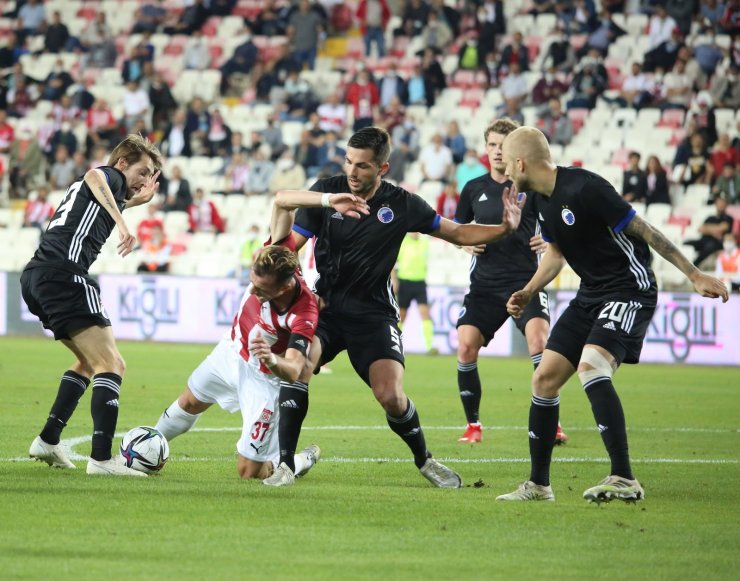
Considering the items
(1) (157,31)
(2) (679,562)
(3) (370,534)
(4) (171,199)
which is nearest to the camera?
(2) (679,562)

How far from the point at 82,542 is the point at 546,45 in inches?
928

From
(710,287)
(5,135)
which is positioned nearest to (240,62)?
(5,135)

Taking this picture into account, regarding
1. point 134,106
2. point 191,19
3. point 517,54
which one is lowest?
point 134,106

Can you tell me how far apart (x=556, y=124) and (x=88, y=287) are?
1822 cm

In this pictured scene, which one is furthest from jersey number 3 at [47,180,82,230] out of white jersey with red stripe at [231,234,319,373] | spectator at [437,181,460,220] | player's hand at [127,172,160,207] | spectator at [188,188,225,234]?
spectator at [188,188,225,234]

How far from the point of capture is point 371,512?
697 cm

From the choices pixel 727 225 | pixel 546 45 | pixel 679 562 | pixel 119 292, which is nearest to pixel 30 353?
pixel 119 292

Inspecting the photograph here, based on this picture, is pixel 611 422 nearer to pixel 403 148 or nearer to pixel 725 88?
pixel 403 148

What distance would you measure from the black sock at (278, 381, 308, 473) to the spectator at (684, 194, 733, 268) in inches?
587

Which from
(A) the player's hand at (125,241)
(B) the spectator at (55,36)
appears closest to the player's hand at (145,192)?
(A) the player's hand at (125,241)

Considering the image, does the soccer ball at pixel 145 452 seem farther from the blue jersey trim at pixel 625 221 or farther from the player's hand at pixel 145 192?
the blue jersey trim at pixel 625 221

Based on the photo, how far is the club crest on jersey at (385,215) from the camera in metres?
8.32

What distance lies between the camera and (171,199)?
27266mm

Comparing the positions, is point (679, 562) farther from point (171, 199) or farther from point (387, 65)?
point (387, 65)
